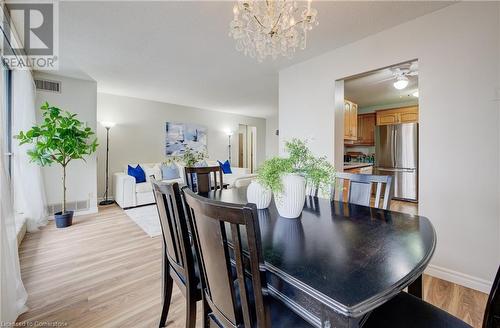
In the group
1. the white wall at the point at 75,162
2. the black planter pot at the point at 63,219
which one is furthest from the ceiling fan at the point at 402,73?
the black planter pot at the point at 63,219

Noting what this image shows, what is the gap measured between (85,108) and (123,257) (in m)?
2.96

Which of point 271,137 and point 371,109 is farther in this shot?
point 271,137

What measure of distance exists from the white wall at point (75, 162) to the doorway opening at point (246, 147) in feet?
16.7

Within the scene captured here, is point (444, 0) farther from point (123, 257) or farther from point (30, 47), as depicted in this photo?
point (30, 47)

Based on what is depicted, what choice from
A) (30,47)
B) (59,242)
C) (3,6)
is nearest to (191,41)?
(3,6)

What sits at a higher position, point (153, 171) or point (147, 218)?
point (153, 171)

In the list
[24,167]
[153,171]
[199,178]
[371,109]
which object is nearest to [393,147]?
[371,109]

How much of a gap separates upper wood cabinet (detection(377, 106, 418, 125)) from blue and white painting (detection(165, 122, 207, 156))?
4807mm

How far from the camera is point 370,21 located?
7.00 ft

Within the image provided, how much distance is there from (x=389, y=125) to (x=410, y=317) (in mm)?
4954

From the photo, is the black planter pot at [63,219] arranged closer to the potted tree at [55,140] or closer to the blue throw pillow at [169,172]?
the potted tree at [55,140]

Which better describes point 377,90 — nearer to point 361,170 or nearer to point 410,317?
point 361,170

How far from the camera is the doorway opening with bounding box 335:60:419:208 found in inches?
150

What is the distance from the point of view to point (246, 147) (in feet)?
28.3
